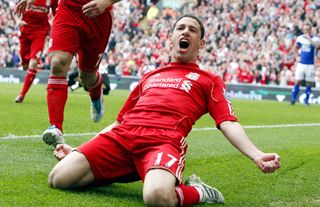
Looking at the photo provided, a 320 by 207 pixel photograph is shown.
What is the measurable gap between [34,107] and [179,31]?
7.49 metres

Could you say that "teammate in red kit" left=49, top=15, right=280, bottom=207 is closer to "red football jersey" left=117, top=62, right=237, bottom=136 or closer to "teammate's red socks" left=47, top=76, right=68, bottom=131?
"red football jersey" left=117, top=62, right=237, bottom=136

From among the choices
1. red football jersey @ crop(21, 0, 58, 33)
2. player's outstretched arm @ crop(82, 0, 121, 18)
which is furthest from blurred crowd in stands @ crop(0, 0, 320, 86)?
player's outstretched arm @ crop(82, 0, 121, 18)

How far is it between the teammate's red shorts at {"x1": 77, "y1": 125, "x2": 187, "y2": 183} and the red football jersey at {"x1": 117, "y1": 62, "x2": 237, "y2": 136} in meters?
0.10

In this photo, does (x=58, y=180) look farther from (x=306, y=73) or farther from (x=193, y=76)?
(x=306, y=73)

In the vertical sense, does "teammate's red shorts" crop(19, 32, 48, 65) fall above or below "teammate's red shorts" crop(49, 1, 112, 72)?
below

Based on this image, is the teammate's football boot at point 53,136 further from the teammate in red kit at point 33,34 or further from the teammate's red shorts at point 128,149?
the teammate in red kit at point 33,34

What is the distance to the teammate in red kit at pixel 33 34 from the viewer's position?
13469 mm

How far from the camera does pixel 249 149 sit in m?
4.49

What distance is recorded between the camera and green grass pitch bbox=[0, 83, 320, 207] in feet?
15.2

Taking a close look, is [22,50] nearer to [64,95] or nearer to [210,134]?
[210,134]

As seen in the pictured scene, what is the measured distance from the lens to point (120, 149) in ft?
15.8

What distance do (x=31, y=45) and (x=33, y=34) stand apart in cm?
23

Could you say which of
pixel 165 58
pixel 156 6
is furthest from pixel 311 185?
pixel 156 6

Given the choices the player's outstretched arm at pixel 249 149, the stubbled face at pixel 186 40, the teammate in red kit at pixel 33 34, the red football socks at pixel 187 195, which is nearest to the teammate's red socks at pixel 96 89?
the stubbled face at pixel 186 40
